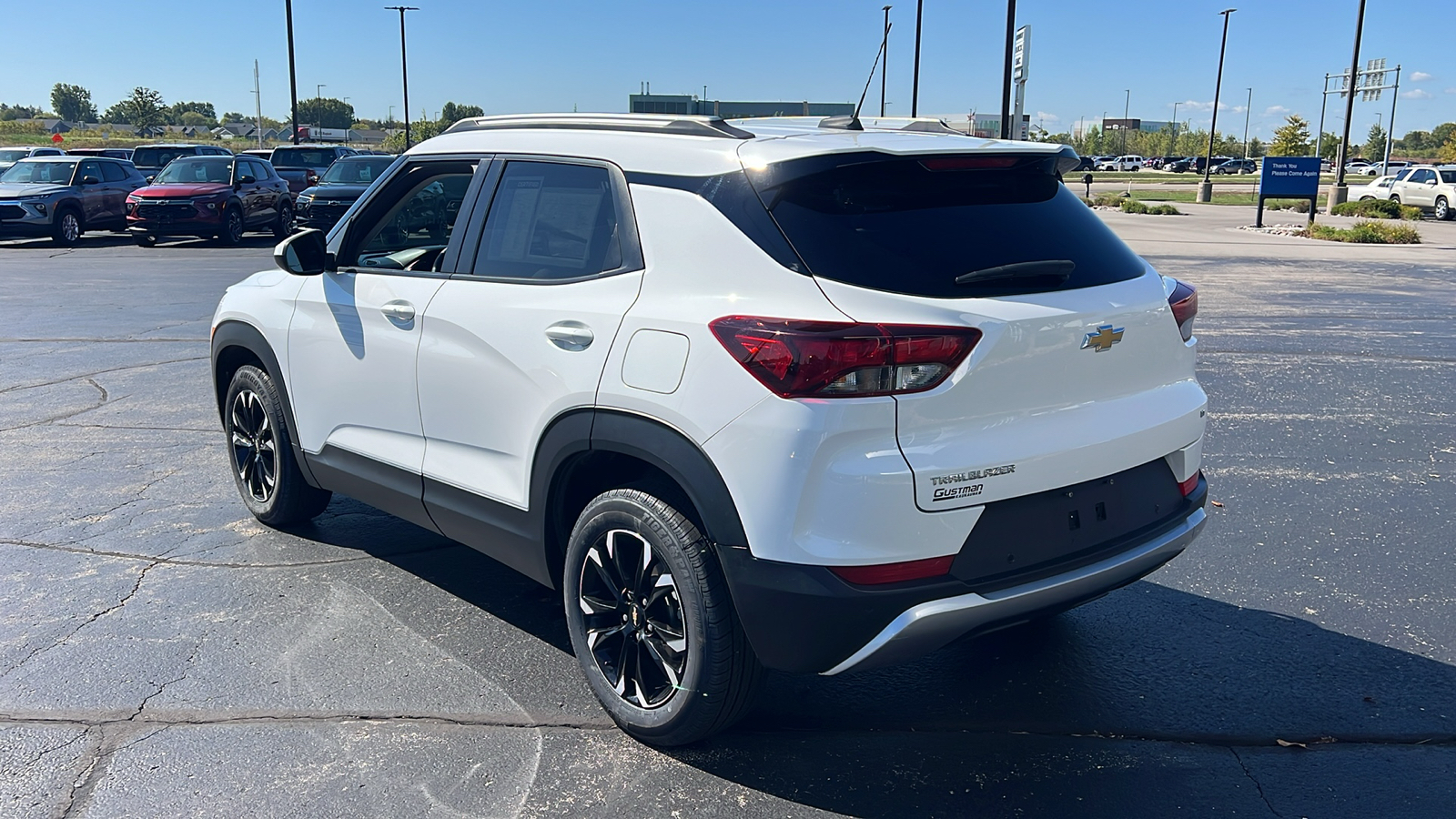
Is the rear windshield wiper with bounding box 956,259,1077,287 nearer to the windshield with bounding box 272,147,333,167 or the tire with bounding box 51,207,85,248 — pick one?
the tire with bounding box 51,207,85,248

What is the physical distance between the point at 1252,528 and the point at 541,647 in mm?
3487

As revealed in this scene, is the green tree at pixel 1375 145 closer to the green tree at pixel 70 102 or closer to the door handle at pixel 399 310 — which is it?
the door handle at pixel 399 310

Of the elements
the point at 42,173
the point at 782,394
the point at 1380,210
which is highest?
the point at 42,173

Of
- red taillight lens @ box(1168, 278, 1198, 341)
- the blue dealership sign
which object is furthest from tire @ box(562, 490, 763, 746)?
the blue dealership sign

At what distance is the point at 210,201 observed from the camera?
2233 cm

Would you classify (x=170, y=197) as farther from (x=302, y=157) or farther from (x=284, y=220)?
(x=302, y=157)

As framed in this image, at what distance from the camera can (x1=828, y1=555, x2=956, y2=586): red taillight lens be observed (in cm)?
285

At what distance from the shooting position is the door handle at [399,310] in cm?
410

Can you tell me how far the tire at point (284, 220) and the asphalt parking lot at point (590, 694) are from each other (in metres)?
19.8

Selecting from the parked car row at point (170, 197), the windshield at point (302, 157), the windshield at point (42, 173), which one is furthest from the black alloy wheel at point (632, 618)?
the windshield at point (302, 157)

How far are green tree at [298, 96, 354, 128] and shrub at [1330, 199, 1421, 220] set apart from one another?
138 meters

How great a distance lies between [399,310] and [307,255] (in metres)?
0.77

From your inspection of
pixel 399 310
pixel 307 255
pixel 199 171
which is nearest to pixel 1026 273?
pixel 399 310

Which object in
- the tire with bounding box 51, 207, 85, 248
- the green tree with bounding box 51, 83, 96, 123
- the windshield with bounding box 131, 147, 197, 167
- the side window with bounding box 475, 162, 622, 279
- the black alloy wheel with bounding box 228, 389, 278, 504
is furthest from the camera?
the green tree with bounding box 51, 83, 96, 123
